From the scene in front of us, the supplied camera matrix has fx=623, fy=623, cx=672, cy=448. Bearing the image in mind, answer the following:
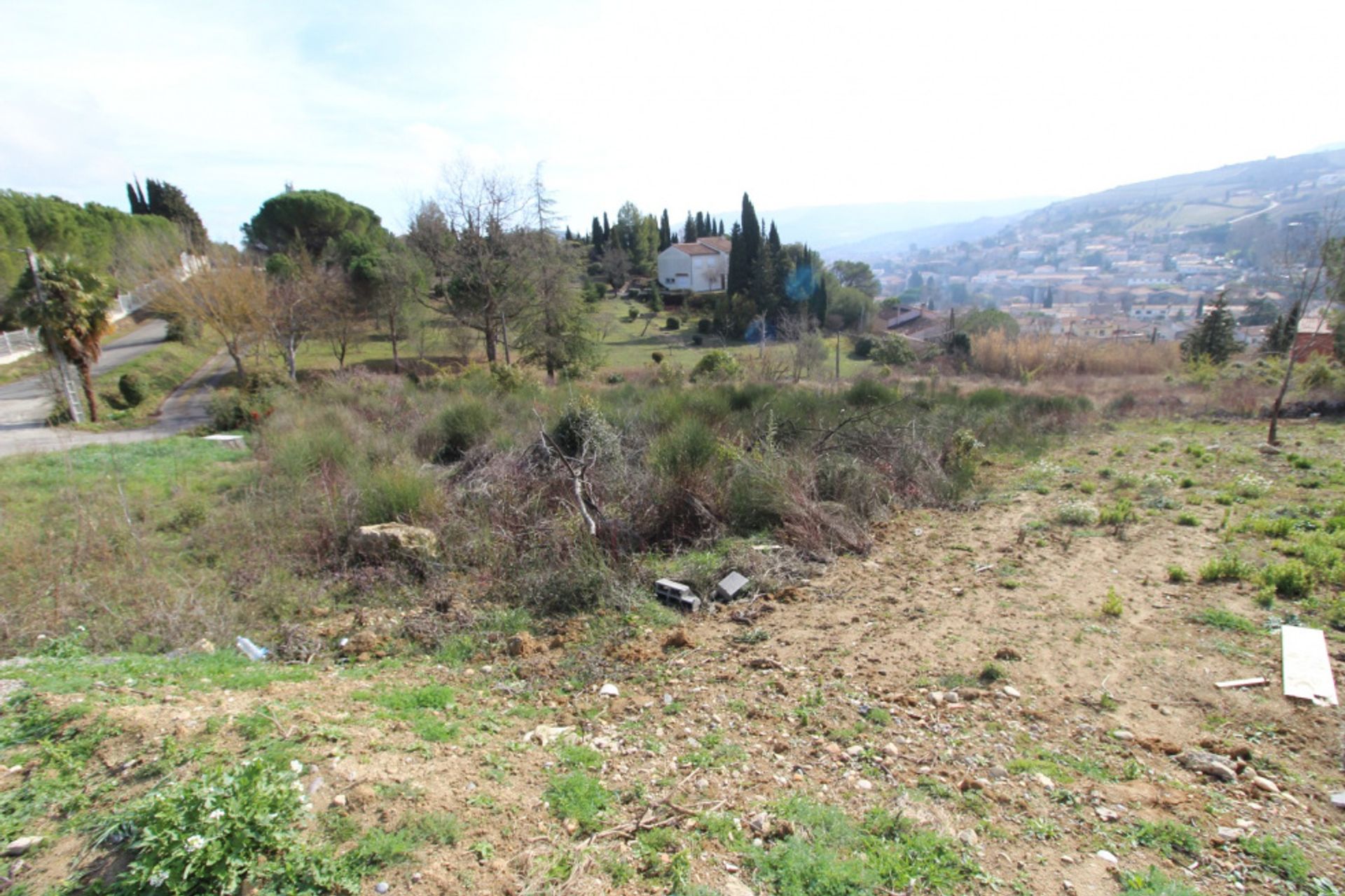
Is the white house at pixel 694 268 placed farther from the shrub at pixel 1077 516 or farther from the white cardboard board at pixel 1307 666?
the white cardboard board at pixel 1307 666

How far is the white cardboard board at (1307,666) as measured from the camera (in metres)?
3.85

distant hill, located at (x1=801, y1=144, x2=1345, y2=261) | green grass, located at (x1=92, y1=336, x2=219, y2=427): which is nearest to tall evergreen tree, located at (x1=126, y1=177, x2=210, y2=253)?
green grass, located at (x1=92, y1=336, x2=219, y2=427)

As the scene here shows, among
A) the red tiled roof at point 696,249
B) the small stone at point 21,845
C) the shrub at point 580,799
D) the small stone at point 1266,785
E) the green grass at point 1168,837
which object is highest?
the red tiled roof at point 696,249

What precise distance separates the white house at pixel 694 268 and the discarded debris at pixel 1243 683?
183ft

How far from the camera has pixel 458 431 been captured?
10672 mm

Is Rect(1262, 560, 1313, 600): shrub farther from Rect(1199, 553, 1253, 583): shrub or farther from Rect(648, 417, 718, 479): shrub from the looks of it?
Rect(648, 417, 718, 479): shrub

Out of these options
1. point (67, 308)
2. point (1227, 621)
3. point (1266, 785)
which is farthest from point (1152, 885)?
point (67, 308)

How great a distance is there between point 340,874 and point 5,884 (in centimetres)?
116

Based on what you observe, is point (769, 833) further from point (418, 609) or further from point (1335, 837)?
point (418, 609)

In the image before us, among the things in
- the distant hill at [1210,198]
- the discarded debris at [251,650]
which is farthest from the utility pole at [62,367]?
the distant hill at [1210,198]

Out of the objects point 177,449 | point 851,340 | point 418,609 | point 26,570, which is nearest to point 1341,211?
point 418,609

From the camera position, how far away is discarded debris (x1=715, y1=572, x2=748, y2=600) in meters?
5.71

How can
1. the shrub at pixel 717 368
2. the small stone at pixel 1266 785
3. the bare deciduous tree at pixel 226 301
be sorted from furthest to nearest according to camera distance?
the bare deciduous tree at pixel 226 301
the shrub at pixel 717 368
the small stone at pixel 1266 785

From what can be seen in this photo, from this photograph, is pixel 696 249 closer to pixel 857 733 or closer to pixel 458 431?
pixel 458 431
